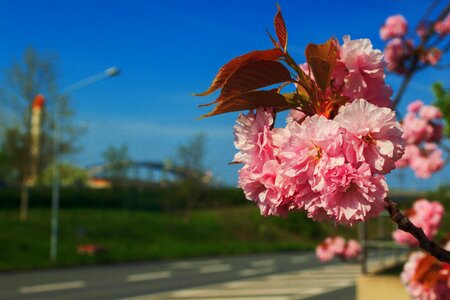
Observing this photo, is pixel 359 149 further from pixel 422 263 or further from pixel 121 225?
pixel 121 225

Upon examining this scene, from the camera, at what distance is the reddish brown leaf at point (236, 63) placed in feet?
3.64

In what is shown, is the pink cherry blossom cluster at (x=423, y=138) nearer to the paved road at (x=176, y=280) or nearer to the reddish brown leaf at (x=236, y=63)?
the reddish brown leaf at (x=236, y=63)

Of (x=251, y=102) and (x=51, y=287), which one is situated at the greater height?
(x=251, y=102)

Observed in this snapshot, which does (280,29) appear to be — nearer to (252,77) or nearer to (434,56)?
(252,77)

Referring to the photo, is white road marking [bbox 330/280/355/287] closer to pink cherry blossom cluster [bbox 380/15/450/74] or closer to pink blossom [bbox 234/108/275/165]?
pink cherry blossom cluster [bbox 380/15/450/74]

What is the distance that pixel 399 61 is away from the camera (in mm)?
4891

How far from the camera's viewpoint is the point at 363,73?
1.25m

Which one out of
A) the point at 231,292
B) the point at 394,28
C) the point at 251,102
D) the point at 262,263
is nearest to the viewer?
the point at 251,102

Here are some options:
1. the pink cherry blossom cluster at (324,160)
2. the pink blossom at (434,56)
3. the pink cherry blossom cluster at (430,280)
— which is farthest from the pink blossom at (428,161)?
the pink cherry blossom cluster at (324,160)

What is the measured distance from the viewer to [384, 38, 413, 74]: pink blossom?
16.0 ft

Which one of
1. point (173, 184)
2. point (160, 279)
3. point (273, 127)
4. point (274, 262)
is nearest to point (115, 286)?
point (160, 279)

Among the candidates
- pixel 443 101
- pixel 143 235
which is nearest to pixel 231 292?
pixel 443 101

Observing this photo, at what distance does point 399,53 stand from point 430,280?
2.92 m

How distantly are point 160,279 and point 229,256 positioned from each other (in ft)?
31.3
